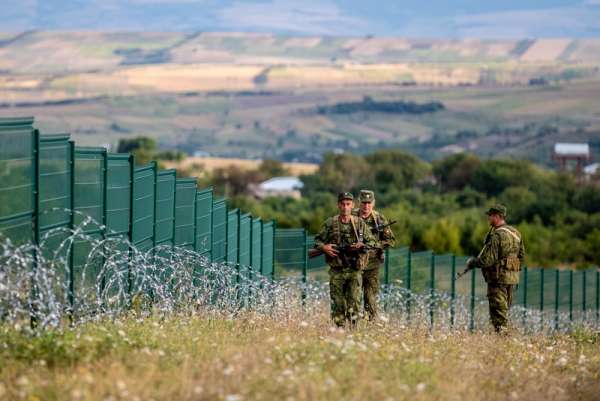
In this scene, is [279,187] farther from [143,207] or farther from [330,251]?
[330,251]

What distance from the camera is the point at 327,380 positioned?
9.39 metres

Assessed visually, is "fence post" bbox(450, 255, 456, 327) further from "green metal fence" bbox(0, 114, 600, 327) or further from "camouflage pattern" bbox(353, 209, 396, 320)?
"camouflage pattern" bbox(353, 209, 396, 320)

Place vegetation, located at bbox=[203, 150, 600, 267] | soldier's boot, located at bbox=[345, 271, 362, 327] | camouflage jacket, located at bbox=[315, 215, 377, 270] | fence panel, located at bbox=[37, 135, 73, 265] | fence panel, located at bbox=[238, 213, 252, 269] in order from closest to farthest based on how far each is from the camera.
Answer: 1. fence panel, located at bbox=[37, 135, 73, 265]
2. camouflage jacket, located at bbox=[315, 215, 377, 270]
3. soldier's boot, located at bbox=[345, 271, 362, 327]
4. fence panel, located at bbox=[238, 213, 252, 269]
5. vegetation, located at bbox=[203, 150, 600, 267]

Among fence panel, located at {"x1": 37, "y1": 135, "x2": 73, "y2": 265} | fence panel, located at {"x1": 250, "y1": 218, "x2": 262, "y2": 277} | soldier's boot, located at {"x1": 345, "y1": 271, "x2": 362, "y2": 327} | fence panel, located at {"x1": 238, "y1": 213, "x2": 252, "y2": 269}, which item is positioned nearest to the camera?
fence panel, located at {"x1": 37, "y1": 135, "x2": 73, "y2": 265}

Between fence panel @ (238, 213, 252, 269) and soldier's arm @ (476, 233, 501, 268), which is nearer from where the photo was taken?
soldier's arm @ (476, 233, 501, 268)

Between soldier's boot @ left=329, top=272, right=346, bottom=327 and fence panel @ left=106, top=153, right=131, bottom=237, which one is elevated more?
fence panel @ left=106, top=153, right=131, bottom=237

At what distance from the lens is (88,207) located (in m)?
14.0

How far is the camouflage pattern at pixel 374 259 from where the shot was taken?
16.2 m

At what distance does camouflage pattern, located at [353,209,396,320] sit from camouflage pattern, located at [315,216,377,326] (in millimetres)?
476

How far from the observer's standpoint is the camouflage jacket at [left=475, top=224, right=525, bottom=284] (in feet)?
56.3

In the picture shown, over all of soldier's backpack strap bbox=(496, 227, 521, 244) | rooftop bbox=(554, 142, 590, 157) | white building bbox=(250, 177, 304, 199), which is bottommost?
white building bbox=(250, 177, 304, 199)

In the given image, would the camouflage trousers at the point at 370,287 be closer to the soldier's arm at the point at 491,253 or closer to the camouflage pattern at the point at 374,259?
the camouflage pattern at the point at 374,259

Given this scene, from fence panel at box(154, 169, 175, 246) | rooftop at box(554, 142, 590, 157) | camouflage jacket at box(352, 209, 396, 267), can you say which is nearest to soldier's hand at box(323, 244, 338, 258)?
camouflage jacket at box(352, 209, 396, 267)

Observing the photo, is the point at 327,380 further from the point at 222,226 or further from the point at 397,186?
the point at 397,186
